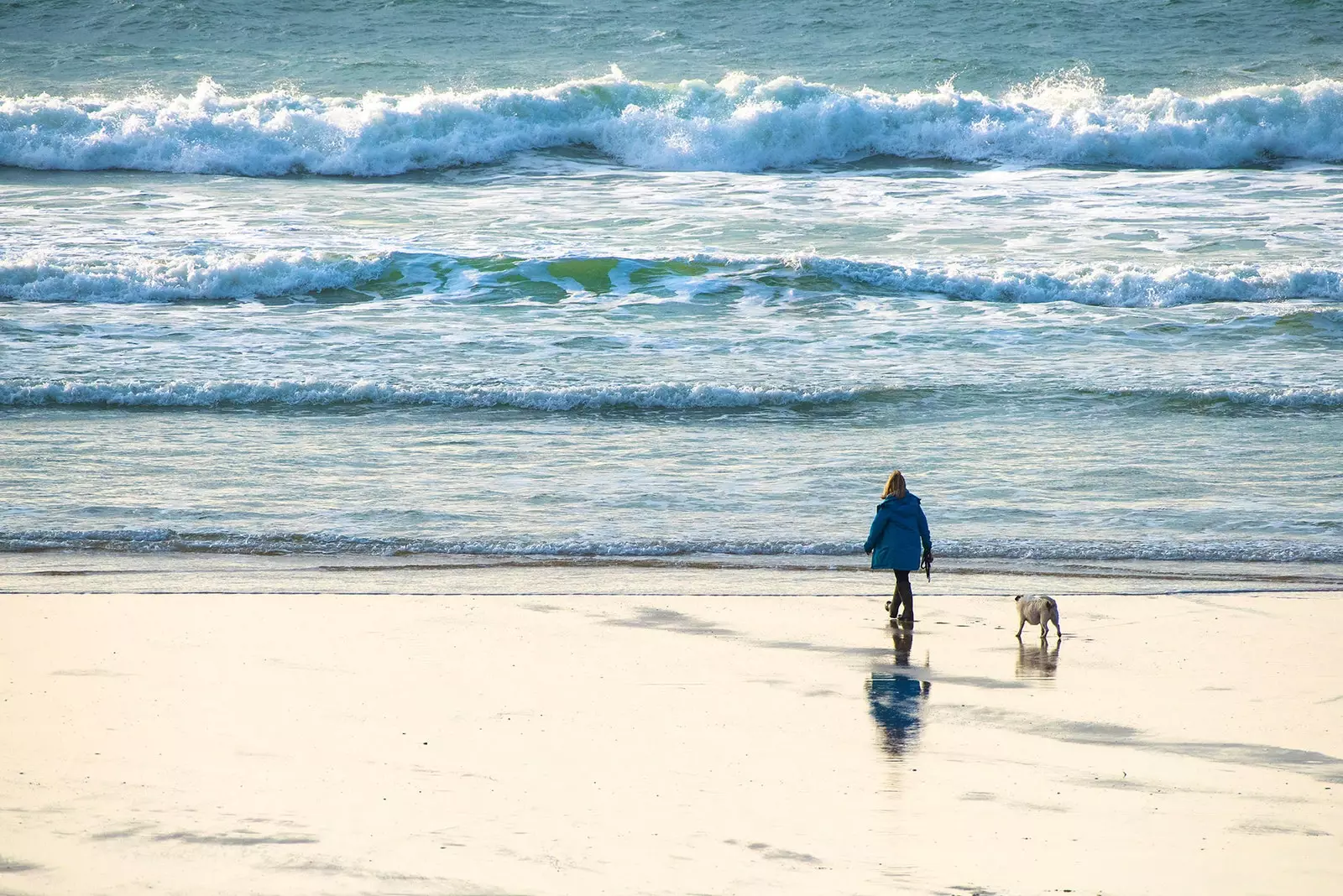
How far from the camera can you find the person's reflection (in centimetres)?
590

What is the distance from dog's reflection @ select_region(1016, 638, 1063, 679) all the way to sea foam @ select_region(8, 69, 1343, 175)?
749 inches

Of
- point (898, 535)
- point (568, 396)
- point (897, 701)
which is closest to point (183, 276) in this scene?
point (568, 396)

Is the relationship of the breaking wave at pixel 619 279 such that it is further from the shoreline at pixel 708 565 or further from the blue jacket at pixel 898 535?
the blue jacket at pixel 898 535

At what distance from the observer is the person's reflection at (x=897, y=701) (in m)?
5.90

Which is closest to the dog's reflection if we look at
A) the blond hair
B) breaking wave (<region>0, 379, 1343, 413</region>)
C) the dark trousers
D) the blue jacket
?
the dark trousers

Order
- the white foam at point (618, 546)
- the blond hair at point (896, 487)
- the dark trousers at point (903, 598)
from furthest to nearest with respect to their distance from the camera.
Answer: the white foam at point (618, 546) < the blond hair at point (896, 487) < the dark trousers at point (903, 598)

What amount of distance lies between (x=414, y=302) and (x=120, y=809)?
1246 centimetres

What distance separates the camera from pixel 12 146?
24.6 meters

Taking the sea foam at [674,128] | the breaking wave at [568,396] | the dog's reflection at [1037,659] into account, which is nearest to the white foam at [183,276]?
the breaking wave at [568,396]

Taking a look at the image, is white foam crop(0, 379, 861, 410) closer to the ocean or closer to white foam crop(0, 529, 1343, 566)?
the ocean

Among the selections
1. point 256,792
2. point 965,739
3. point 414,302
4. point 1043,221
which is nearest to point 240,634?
point 256,792

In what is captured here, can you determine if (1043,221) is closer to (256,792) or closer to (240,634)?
(240,634)

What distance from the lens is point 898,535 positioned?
25.7 feet

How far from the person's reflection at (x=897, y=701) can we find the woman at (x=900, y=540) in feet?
1.85
